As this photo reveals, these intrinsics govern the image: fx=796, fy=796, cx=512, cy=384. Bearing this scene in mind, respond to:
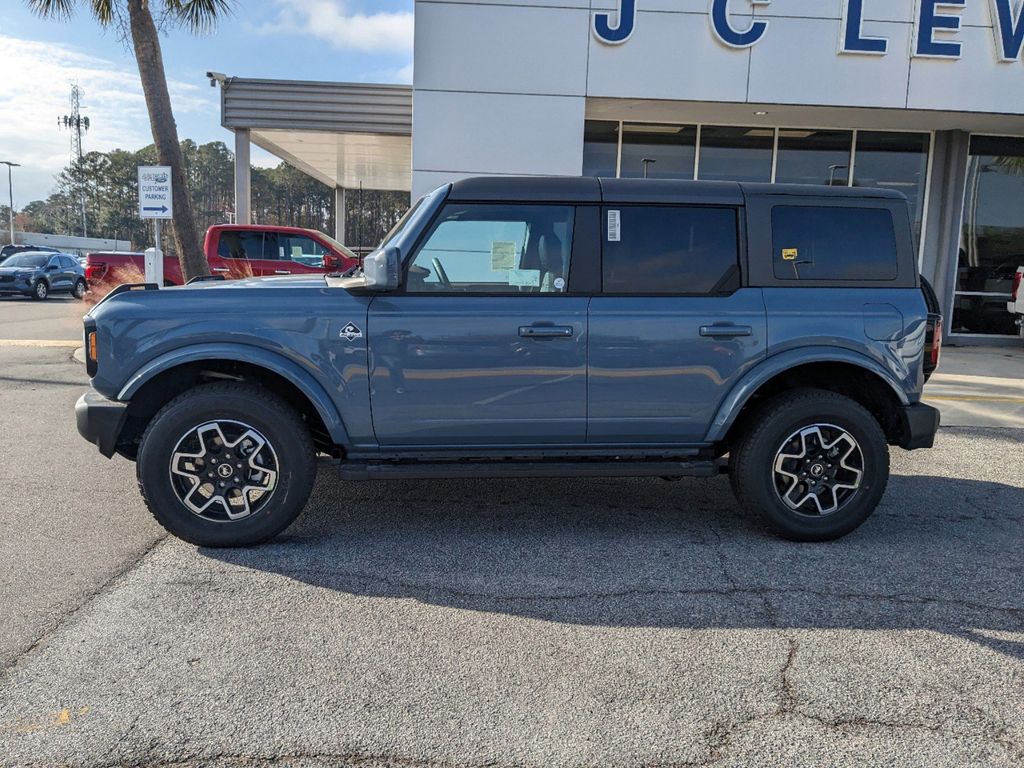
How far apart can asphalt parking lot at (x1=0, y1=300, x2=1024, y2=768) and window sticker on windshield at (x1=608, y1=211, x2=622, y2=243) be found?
169 cm

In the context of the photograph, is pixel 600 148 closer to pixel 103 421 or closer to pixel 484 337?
pixel 484 337

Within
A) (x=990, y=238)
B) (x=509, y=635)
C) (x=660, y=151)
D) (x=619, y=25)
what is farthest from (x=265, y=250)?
(x=990, y=238)

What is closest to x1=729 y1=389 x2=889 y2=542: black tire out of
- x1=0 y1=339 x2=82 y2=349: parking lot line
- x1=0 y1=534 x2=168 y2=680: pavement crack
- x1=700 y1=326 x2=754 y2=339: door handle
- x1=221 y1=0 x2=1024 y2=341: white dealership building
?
x1=700 y1=326 x2=754 y2=339: door handle

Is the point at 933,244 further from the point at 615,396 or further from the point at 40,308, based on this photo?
the point at 40,308

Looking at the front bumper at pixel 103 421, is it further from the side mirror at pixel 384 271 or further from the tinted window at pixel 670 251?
the tinted window at pixel 670 251

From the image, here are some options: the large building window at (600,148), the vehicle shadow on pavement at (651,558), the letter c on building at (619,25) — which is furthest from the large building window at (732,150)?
the vehicle shadow on pavement at (651,558)

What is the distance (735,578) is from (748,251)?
5.93 ft

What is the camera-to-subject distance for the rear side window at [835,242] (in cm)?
454

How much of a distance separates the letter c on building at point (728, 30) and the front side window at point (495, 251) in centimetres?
839

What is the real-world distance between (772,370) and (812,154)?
11.0 metres

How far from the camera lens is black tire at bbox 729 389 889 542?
14.5ft

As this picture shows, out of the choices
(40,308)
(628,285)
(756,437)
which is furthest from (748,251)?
(40,308)

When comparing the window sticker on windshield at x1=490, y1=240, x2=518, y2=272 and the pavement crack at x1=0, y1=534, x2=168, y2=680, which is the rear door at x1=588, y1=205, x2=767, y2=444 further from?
the pavement crack at x1=0, y1=534, x2=168, y2=680

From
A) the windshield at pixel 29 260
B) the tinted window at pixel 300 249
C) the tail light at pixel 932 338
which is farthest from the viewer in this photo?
the windshield at pixel 29 260
